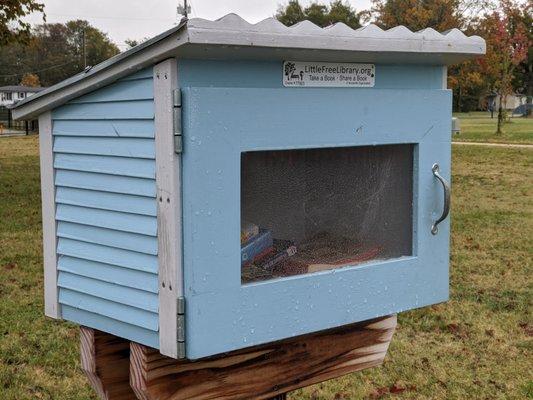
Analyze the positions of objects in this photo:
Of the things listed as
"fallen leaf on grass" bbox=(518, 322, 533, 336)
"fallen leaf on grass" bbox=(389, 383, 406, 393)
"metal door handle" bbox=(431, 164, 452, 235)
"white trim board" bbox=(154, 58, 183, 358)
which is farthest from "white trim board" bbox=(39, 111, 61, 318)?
"fallen leaf on grass" bbox=(518, 322, 533, 336)

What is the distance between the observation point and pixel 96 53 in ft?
189

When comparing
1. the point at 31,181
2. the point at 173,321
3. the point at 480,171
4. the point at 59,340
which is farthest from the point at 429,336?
the point at 480,171

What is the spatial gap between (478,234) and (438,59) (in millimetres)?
5870

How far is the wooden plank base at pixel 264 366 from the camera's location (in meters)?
1.89

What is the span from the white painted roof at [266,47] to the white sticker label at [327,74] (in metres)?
0.02

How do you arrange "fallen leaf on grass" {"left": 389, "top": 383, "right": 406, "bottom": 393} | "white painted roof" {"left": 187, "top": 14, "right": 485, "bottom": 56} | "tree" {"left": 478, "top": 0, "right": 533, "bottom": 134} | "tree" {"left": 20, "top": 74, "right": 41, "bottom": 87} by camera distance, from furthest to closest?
1. "tree" {"left": 20, "top": 74, "right": 41, "bottom": 87}
2. "tree" {"left": 478, "top": 0, "right": 533, "bottom": 134}
3. "fallen leaf on grass" {"left": 389, "top": 383, "right": 406, "bottom": 393}
4. "white painted roof" {"left": 187, "top": 14, "right": 485, "bottom": 56}

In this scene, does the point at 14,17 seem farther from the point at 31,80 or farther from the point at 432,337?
the point at 31,80

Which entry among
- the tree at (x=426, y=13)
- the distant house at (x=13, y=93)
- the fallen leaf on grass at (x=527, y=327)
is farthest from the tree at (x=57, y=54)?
the fallen leaf on grass at (x=527, y=327)

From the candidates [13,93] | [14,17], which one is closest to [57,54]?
[13,93]

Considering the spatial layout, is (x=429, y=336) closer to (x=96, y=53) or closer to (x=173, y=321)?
(x=173, y=321)

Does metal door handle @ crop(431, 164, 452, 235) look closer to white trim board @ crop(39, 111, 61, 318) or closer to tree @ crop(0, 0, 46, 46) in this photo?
white trim board @ crop(39, 111, 61, 318)

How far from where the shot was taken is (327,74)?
1.88 m

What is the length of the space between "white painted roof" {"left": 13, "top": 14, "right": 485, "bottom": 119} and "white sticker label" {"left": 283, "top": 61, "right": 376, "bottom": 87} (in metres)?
0.02

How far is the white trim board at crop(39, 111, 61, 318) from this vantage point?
2.03 meters
